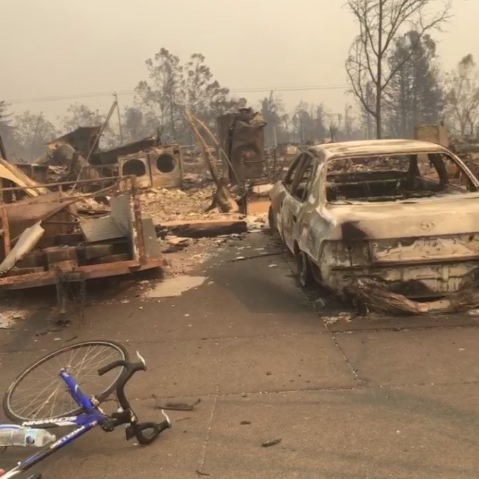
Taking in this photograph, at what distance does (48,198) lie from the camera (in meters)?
7.73

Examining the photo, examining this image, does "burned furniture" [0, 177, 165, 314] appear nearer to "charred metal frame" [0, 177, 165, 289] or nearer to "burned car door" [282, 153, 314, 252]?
"charred metal frame" [0, 177, 165, 289]

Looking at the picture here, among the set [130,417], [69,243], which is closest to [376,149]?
[69,243]

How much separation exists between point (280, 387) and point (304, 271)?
2519 mm

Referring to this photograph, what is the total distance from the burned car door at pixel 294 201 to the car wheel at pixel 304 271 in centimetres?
30

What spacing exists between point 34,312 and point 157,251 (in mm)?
1685

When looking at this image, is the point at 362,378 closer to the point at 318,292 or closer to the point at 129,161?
the point at 318,292

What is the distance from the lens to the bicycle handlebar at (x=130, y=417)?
10.0 ft

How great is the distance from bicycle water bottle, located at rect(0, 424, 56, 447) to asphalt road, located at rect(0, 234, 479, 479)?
308 mm

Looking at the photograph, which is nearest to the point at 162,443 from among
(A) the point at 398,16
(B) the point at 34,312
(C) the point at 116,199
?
(B) the point at 34,312

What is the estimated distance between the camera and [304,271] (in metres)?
6.32

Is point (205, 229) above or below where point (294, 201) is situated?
below

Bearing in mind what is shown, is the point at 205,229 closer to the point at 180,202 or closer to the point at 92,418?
the point at 92,418

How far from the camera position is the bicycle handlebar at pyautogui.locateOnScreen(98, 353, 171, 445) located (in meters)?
3.06

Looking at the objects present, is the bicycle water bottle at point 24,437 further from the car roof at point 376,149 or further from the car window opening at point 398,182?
the car window opening at point 398,182
